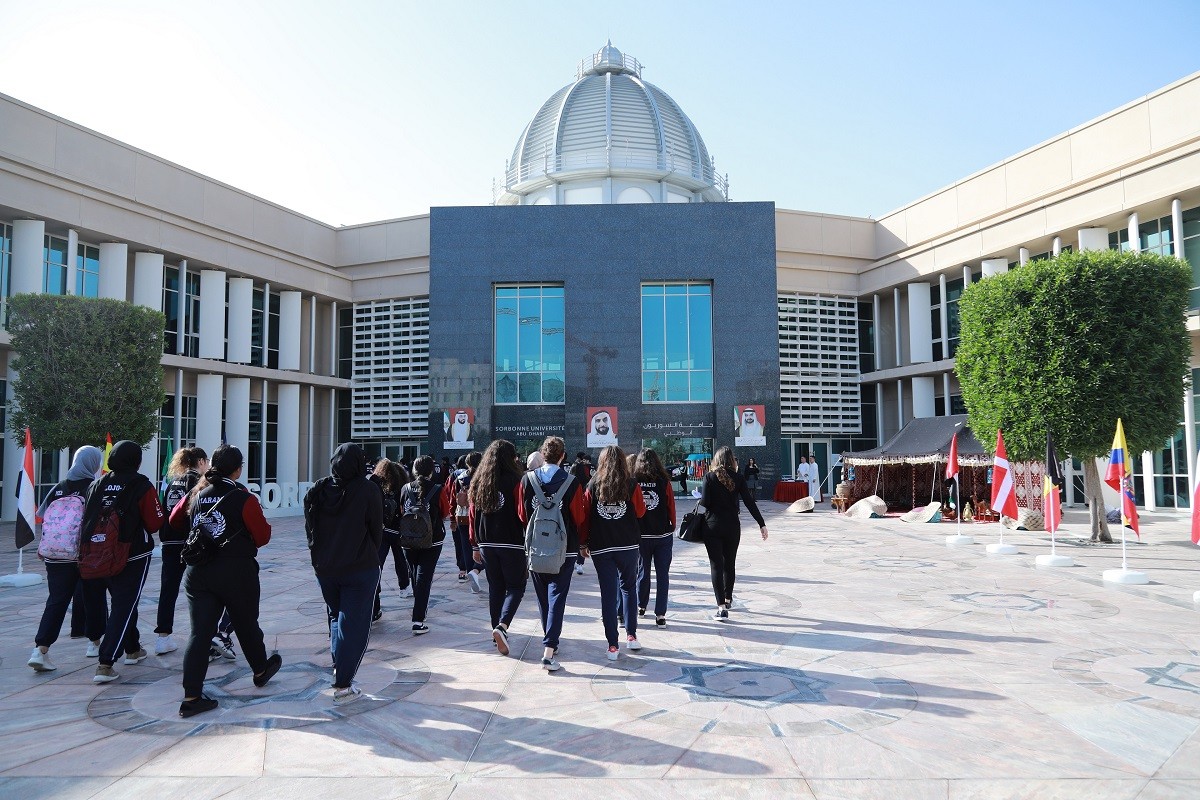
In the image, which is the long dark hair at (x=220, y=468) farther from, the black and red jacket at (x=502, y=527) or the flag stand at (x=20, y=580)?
the flag stand at (x=20, y=580)

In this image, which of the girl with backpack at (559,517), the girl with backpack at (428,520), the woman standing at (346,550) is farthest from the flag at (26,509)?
the girl with backpack at (559,517)

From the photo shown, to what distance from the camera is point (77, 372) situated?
57.0 feet

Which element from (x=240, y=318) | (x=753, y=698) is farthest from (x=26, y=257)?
(x=753, y=698)

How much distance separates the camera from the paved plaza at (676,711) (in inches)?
154

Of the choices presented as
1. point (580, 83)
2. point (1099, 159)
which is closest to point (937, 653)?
point (1099, 159)

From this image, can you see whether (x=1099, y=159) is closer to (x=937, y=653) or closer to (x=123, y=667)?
(x=937, y=653)

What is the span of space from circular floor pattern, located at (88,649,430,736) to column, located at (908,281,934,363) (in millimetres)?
28000

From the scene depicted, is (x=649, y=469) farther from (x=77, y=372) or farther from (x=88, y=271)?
(x=88, y=271)

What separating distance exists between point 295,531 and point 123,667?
41.5 ft

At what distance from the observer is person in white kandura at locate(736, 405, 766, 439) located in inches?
1113

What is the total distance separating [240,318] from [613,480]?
26.5 meters

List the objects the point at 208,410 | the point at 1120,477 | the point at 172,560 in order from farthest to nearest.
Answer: the point at 208,410, the point at 1120,477, the point at 172,560

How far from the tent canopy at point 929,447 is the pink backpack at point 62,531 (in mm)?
18197

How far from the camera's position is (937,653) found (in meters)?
6.29
